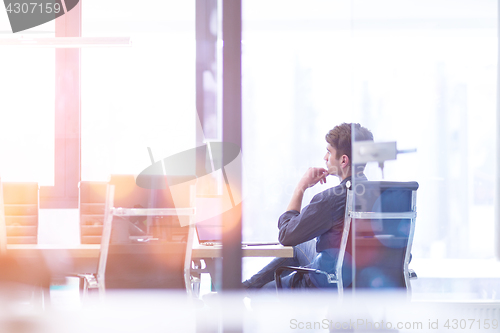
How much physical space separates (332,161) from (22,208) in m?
2.09

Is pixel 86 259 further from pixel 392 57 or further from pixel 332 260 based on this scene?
pixel 392 57

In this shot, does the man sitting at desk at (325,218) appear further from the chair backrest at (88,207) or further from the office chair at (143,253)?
the chair backrest at (88,207)

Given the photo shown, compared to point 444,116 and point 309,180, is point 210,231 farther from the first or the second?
point 444,116

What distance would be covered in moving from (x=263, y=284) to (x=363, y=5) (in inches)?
80.7

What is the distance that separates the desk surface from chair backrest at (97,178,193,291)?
0.09 metres

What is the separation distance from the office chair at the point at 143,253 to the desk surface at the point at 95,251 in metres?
0.09

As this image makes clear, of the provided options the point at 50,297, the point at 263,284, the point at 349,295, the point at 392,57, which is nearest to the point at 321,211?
the point at 349,295

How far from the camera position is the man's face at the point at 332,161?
8.70 feet

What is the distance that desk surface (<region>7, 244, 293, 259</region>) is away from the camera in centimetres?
241

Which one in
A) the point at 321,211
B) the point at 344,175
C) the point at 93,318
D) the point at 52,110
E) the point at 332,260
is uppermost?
the point at 52,110

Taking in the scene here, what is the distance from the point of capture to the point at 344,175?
103 inches

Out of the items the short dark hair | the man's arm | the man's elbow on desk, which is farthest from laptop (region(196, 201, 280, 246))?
the short dark hair

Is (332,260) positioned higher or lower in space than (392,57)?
lower

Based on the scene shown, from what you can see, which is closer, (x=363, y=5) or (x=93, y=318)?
(x=93, y=318)
